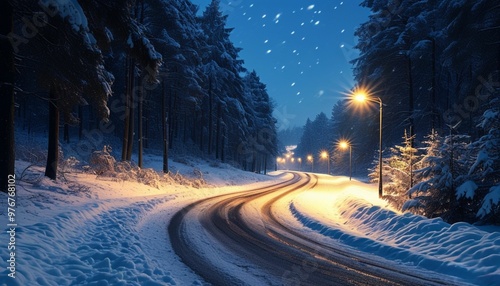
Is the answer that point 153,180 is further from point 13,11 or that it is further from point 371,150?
point 371,150

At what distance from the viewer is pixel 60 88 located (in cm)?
1007

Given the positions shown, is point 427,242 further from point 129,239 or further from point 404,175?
point 129,239

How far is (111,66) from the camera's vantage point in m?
31.1

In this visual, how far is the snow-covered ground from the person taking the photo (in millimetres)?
4711

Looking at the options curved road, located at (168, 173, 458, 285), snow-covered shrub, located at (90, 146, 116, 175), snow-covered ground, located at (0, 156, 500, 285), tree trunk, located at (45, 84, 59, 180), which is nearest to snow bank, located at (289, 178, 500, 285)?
snow-covered ground, located at (0, 156, 500, 285)

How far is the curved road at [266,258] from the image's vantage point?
5297mm

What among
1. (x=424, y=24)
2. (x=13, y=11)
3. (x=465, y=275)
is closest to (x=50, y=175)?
(x=13, y=11)

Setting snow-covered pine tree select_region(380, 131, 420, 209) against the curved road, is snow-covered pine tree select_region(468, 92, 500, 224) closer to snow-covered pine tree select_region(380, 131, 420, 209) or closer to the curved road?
snow-covered pine tree select_region(380, 131, 420, 209)

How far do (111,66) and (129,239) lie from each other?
29844 millimetres

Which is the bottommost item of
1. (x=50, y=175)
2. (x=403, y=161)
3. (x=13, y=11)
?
(x=50, y=175)

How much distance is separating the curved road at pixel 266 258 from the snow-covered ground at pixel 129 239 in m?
0.54

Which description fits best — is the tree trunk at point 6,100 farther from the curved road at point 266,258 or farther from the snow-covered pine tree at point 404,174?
the snow-covered pine tree at point 404,174

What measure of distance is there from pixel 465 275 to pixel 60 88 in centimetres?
1344

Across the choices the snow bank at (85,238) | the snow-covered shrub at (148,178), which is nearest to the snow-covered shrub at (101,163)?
the snow-covered shrub at (148,178)
